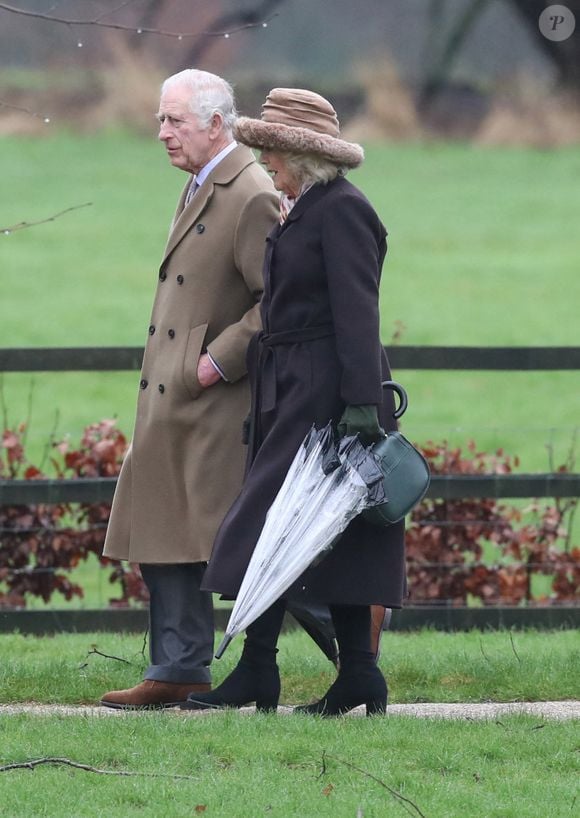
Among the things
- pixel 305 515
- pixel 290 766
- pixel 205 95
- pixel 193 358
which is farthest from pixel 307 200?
pixel 290 766

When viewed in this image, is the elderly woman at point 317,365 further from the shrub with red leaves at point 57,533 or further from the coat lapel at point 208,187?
the shrub with red leaves at point 57,533

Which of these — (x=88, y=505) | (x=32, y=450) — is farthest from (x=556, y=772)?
(x=32, y=450)

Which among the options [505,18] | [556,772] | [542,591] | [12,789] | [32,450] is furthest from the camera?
[505,18]

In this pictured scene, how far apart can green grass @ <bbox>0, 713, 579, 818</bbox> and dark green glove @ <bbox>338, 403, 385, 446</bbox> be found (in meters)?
0.86

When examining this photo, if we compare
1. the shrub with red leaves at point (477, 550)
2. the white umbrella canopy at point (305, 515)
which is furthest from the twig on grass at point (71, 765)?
the shrub with red leaves at point (477, 550)

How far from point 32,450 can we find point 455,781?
1030 cm

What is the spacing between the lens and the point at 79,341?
68.8 feet

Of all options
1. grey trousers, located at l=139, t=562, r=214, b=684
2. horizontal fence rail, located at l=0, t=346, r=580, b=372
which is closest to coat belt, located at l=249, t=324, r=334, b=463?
grey trousers, located at l=139, t=562, r=214, b=684

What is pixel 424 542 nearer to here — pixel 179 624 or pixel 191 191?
pixel 179 624

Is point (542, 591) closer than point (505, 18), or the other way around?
point (542, 591)

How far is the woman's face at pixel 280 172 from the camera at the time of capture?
17.5 ft

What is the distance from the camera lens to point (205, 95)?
5.66 m

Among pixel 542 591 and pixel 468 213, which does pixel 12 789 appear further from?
pixel 468 213

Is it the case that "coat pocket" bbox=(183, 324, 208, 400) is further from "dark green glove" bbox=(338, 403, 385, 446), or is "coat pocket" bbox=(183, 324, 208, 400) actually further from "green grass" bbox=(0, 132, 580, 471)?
"green grass" bbox=(0, 132, 580, 471)
